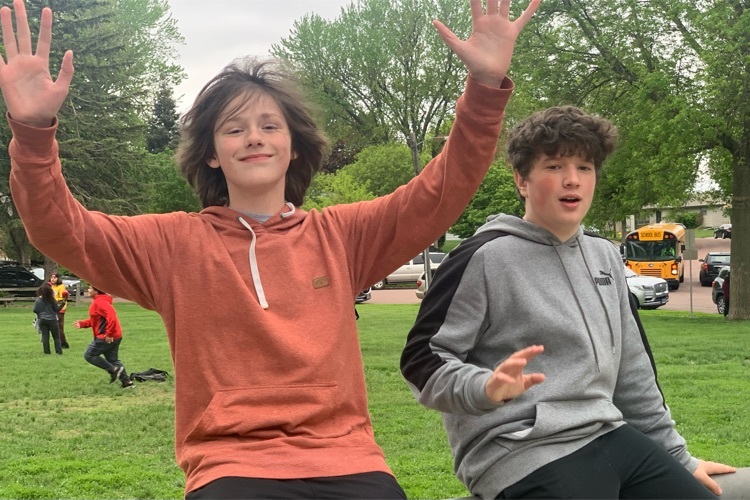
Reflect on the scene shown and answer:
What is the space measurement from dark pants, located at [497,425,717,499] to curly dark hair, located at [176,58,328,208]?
1312 mm

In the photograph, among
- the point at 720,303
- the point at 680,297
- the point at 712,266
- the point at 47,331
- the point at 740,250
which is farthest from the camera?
the point at 712,266

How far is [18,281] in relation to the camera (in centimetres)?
3406

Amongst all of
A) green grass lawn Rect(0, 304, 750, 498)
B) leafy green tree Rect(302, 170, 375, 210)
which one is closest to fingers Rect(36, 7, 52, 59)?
green grass lawn Rect(0, 304, 750, 498)

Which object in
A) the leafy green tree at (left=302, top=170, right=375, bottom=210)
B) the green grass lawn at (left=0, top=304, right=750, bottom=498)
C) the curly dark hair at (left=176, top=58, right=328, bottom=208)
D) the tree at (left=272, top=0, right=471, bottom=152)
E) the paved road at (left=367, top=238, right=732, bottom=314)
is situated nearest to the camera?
the curly dark hair at (left=176, top=58, right=328, bottom=208)

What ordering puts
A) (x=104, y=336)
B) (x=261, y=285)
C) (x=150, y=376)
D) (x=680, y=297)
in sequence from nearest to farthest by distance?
1. (x=261, y=285)
2. (x=104, y=336)
3. (x=150, y=376)
4. (x=680, y=297)

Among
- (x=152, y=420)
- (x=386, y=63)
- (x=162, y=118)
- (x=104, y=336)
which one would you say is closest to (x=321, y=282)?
(x=152, y=420)

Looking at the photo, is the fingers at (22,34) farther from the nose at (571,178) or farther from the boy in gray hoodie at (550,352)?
the nose at (571,178)

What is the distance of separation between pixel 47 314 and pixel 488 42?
51.6 feet

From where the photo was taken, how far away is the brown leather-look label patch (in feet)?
8.98

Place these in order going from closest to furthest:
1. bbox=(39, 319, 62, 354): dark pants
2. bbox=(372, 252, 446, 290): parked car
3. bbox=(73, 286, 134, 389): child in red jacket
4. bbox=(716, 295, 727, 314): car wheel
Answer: bbox=(73, 286, 134, 389): child in red jacket < bbox=(39, 319, 62, 354): dark pants < bbox=(716, 295, 727, 314): car wheel < bbox=(372, 252, 446, 290): parked car

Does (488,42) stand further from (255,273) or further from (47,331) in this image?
(47,331)

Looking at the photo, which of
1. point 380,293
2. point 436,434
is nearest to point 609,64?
point 436,434

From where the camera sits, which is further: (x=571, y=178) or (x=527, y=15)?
(x=571, y=178)

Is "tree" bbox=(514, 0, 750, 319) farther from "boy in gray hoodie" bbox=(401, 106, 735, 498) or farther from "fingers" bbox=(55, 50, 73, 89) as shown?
"fingers" bbox=(55, 50, 73, 89)
